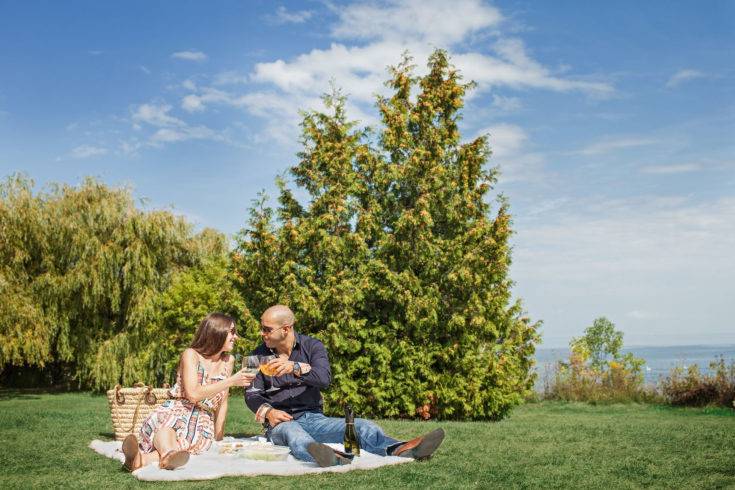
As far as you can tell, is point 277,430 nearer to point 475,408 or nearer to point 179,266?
point 475,408

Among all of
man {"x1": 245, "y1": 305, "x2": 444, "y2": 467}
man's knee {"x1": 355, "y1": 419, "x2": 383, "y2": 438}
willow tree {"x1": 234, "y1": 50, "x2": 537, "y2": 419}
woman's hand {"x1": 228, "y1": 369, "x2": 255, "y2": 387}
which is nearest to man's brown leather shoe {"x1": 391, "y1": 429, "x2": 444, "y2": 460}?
man {"x1": 245, "y1": 305, "x2": 444, "y2": 467}

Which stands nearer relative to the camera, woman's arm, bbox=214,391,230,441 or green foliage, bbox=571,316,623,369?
woman's arm, bbox=214,391,230,441

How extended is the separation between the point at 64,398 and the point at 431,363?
1129 cm

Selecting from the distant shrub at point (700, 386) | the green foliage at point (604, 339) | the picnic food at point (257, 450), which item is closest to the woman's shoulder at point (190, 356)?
the picnic food at point (257, 450)

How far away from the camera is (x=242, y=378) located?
6320 mm

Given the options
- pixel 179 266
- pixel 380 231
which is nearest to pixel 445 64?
pixel 380 231

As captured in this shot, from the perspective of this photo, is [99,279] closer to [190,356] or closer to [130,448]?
[190,356]

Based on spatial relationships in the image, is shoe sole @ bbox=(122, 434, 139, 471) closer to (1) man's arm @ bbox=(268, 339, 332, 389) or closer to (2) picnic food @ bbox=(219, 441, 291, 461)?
(2) picnic food @ bbox=(219, 441, 291, 461)

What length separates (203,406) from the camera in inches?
257

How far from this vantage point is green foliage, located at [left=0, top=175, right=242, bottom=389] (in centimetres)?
1941

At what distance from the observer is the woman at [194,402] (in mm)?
6160

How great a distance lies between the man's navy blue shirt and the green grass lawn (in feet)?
3.84

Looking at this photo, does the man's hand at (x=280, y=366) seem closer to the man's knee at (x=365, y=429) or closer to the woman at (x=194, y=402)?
the woman at (x=194, y=402)

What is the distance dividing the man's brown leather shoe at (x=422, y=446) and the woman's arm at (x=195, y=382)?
1593 millimetres
